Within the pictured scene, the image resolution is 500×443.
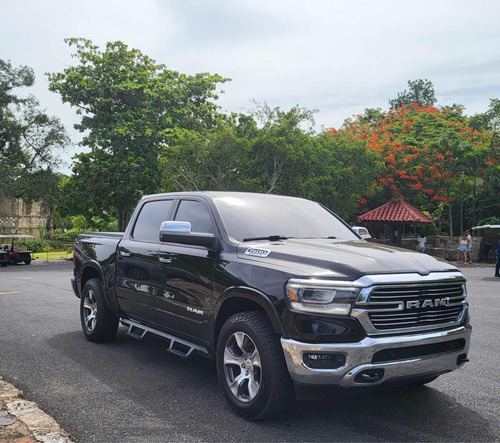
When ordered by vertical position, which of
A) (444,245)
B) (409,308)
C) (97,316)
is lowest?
(444,245)

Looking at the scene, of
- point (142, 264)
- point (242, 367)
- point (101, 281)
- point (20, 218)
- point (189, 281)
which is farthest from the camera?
point (20, 218)

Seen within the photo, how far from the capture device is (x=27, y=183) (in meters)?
32.2

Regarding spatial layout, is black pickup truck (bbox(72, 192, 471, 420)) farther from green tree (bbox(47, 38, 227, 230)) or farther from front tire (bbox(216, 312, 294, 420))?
green tree (bbox(47, 38, 227, 230))

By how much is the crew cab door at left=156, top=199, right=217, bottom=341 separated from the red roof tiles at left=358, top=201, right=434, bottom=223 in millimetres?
23111

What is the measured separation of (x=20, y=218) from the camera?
60.6 m

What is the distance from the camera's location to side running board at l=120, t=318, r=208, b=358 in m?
5.05

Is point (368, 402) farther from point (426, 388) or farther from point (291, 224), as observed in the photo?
point (291, 224)

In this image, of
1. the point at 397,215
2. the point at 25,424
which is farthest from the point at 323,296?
the point at 397,215

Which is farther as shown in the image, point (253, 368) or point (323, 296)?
point (253, 368)

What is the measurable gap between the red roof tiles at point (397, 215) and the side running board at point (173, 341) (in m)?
22.9

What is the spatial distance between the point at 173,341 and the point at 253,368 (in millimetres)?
1384

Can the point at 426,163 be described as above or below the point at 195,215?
above

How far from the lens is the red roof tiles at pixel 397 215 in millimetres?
27250

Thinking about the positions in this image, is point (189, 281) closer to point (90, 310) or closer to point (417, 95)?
point (90, 310)
